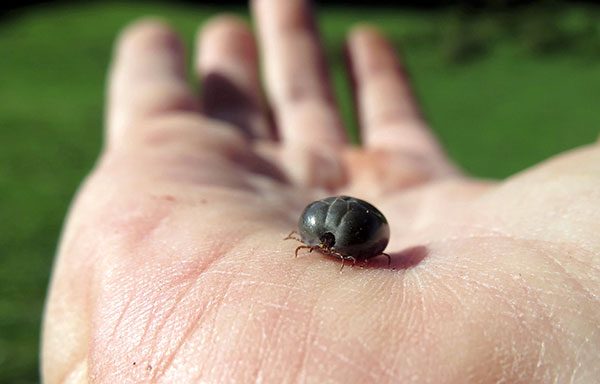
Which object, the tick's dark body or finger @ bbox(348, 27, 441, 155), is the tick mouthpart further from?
finger @ bbox(348, 27, 441, 155)

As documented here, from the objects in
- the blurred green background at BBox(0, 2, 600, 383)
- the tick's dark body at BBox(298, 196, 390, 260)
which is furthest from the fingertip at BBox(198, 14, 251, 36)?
the tick's dark body at BBox(298, 196, 390, 260)

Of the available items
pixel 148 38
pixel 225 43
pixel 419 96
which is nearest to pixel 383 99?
pixel 225 43

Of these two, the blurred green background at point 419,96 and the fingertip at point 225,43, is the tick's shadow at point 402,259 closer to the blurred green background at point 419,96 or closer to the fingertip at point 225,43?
the blurred green background at point 419,96

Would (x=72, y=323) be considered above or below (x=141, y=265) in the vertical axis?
below

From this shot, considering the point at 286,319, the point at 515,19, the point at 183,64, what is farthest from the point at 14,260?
the point at 515,19

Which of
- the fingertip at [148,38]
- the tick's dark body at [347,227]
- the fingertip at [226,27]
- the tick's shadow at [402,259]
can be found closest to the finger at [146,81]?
the fingertip at [148,38]

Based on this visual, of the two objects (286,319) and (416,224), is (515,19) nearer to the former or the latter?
(416,224)
